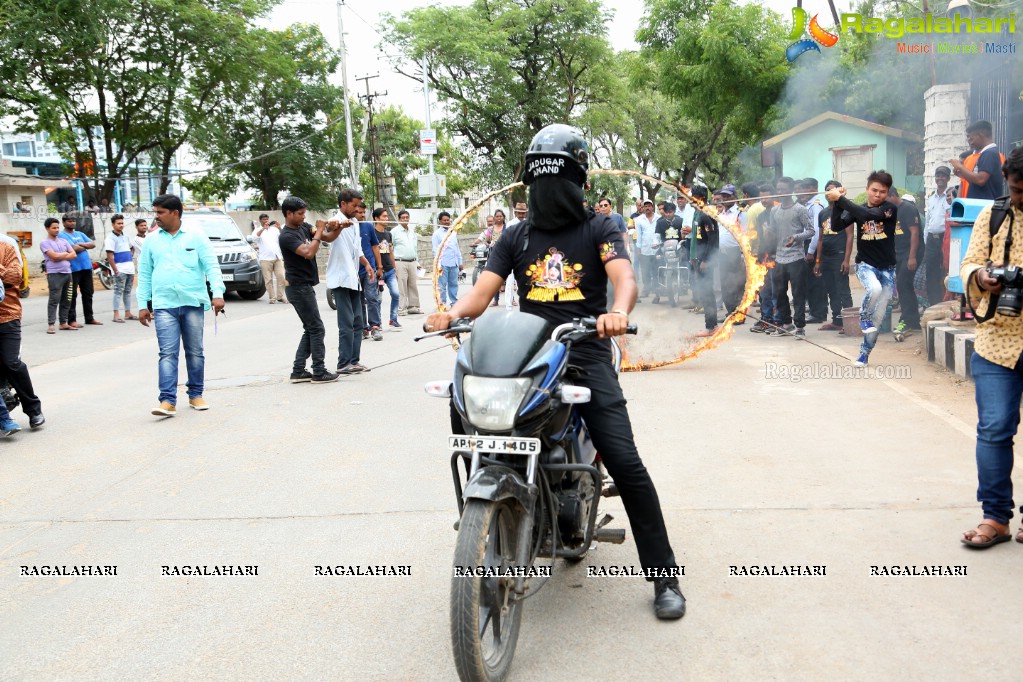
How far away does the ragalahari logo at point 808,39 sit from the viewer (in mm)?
22203

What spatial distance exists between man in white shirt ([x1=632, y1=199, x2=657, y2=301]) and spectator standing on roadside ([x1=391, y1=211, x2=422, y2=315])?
4068 mm

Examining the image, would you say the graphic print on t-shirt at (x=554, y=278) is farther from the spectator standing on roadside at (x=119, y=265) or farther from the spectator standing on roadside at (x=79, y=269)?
the spectator standing on roadside at (x=119, y=265)

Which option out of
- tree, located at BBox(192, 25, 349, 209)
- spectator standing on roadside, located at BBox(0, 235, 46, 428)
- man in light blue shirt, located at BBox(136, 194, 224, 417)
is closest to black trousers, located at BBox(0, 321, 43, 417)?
spectator standing on roadside, located at BBox(0, 235, 46, 428)

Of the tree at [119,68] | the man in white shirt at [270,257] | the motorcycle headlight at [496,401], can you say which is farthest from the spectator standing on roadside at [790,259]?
the tree at [119,68]

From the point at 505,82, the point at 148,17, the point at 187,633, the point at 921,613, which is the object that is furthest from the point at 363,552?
the point at 505,82

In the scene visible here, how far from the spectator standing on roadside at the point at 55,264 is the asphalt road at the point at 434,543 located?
6902mm

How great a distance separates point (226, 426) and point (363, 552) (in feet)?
11.1

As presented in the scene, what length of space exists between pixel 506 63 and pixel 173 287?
34.1 m

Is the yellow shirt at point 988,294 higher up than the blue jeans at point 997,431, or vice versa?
the yellow shirt at point 988,294

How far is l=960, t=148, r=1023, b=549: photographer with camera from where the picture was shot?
14.0 feet

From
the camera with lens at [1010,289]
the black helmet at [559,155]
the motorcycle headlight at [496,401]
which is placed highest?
the black helmet at [559,155]

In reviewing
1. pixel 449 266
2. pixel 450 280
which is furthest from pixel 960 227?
pixel 450 280

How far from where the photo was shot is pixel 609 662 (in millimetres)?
3369

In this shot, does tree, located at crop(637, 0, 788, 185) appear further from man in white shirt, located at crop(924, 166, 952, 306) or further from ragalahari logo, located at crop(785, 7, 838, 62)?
man in white shirt, located at crop(924, 166, 952, 306)
